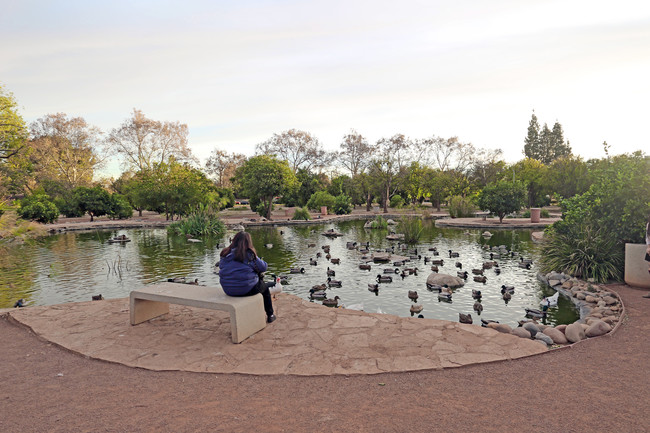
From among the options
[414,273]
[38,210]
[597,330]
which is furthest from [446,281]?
[38,210]

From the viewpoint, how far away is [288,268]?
11.9 m

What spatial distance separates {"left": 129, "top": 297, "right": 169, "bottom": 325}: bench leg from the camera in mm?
5309

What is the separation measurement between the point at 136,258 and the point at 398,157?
31.7 metres

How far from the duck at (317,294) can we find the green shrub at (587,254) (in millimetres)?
5624

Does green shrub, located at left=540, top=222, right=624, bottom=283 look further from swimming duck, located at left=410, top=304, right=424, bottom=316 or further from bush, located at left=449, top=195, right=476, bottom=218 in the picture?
bush, located at left=449, top=195, right=476, bottom=218

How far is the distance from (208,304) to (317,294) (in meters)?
4.11

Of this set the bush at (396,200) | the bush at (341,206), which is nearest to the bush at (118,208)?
the bush at (341,206)

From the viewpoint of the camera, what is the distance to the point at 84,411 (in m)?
3.21

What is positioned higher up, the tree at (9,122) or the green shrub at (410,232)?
the tree at (9,122)

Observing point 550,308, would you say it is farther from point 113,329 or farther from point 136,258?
point 136,258

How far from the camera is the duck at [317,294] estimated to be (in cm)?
842

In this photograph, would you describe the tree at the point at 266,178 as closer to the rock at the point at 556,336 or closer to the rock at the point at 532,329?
the rock at the point at 532,329

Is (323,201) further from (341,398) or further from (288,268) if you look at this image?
(341,398)

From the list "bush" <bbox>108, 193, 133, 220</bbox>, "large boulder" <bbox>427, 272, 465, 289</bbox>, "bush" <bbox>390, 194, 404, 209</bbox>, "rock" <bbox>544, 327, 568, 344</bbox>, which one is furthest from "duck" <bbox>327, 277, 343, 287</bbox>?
"bush" <bbox>390, 194, 404, 209</bbox>
